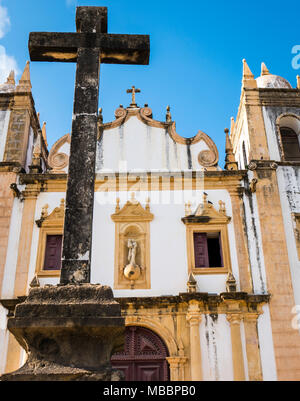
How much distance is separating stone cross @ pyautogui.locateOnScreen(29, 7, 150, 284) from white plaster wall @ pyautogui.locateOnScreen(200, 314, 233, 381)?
6786 millimetres

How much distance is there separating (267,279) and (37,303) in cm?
819

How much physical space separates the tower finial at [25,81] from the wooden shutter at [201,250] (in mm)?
7014

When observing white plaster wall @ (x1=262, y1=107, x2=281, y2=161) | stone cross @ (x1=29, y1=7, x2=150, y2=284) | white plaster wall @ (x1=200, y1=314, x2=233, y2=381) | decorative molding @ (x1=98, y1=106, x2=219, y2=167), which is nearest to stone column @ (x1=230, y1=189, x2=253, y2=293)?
white plaster wall @ (x1=200, y1=314, x2=233, y2=381)

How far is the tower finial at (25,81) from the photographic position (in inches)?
551

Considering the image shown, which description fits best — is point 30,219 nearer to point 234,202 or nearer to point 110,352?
point 234,202

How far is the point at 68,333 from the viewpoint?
3.84 m

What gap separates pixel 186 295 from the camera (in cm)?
1066

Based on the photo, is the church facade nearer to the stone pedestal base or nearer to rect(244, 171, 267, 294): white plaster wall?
rect(244, 171, 267, 294): white plaster wall

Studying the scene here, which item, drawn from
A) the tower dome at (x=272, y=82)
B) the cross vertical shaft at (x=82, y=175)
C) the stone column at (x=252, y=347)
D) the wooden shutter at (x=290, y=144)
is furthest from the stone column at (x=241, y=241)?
the cross vertical shaft at (x=82, y=175)

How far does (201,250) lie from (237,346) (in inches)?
99.5

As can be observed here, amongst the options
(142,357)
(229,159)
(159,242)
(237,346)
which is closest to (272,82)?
(229,159)

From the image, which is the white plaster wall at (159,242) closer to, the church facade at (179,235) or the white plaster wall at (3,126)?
the church facade at (179,235)

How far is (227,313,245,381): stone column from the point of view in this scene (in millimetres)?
10023

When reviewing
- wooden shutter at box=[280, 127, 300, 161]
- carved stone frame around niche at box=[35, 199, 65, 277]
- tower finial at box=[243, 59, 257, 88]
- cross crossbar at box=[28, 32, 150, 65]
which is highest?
tower finial at box=[243, 59, 257, 88]
